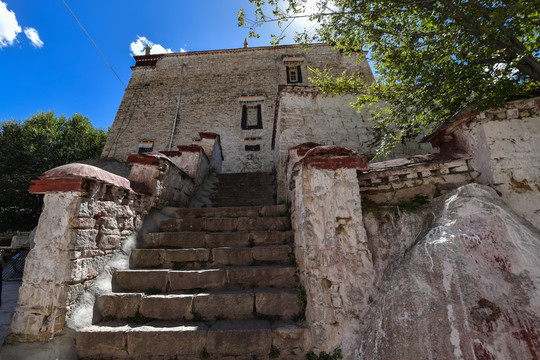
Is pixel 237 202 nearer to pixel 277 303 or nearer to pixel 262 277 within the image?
pixel 262 277

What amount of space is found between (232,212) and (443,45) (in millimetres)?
4049

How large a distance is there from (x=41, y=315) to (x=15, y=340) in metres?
0.32

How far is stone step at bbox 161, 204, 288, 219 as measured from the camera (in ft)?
13.4

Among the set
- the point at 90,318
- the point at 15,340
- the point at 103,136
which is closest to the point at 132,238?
the point at 90,318

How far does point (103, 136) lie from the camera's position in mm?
16750

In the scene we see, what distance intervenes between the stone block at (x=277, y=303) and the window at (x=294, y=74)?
41.8ft

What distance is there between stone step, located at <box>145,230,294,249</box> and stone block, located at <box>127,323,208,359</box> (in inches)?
50.7

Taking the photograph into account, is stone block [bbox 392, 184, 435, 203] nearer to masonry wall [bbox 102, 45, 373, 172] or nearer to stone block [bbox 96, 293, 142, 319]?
stone block [bbox 96, 293, 142, 319]

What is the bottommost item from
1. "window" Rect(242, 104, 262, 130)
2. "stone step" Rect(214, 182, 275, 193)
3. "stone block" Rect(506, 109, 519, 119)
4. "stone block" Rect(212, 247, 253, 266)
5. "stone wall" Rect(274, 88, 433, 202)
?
"stone block" Rect(212, 247, 253, 266)

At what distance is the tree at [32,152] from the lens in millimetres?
11984

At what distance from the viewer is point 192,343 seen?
87.9 inches

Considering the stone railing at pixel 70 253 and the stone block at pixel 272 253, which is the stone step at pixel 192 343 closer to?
the stone railing at pixel 70 253

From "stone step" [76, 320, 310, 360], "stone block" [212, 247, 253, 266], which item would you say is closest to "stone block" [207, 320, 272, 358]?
"stone step" [76, 320, 310, 360]

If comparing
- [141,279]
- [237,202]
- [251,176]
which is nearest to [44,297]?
[141,279]
